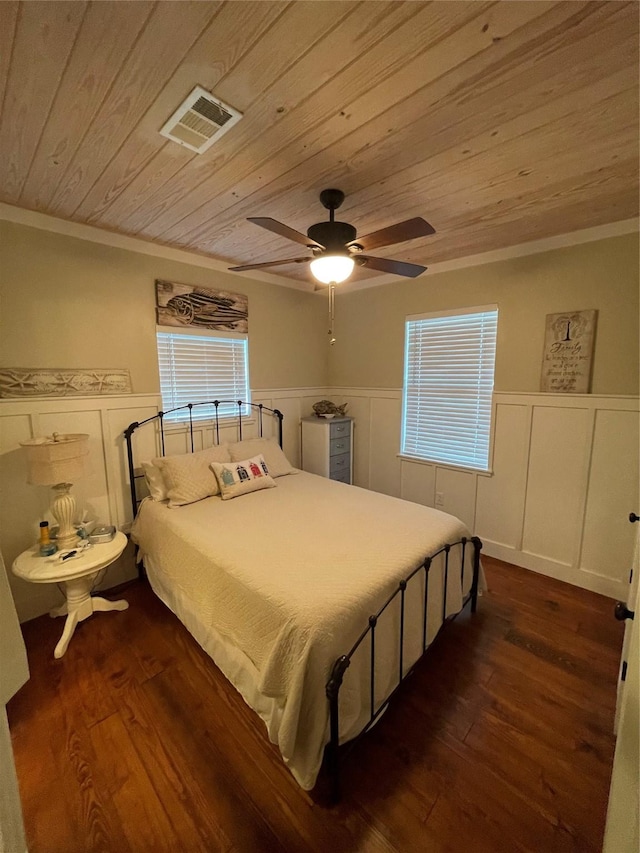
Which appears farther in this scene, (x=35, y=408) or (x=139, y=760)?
(x=35, y=408)

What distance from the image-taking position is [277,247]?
9.20ft

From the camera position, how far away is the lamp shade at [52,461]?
203 centimetres

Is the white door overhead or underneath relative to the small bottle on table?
overhead

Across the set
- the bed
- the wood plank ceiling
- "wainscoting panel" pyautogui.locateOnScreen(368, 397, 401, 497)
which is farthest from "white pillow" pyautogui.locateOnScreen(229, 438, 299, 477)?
the wood plank ceiling

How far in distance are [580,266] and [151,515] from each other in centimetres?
357

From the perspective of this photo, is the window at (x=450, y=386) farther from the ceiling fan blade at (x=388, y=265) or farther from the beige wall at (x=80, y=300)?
the beige wall at (x=80, y=300)

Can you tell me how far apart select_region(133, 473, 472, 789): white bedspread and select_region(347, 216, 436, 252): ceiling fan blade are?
1.59 meters

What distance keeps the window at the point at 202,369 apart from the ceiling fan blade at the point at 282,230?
160 cm

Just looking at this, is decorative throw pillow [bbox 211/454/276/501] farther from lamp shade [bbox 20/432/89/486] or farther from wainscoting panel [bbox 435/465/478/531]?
wainscoting panel [bbox 435/465/478/531]

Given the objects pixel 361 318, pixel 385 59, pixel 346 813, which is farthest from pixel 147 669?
pixel 361 318

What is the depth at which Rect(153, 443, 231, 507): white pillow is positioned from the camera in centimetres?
255

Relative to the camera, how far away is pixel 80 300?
8.13 feet

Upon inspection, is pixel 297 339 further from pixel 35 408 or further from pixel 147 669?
pixel 147 669

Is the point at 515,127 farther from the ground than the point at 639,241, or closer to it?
farther from the ground
